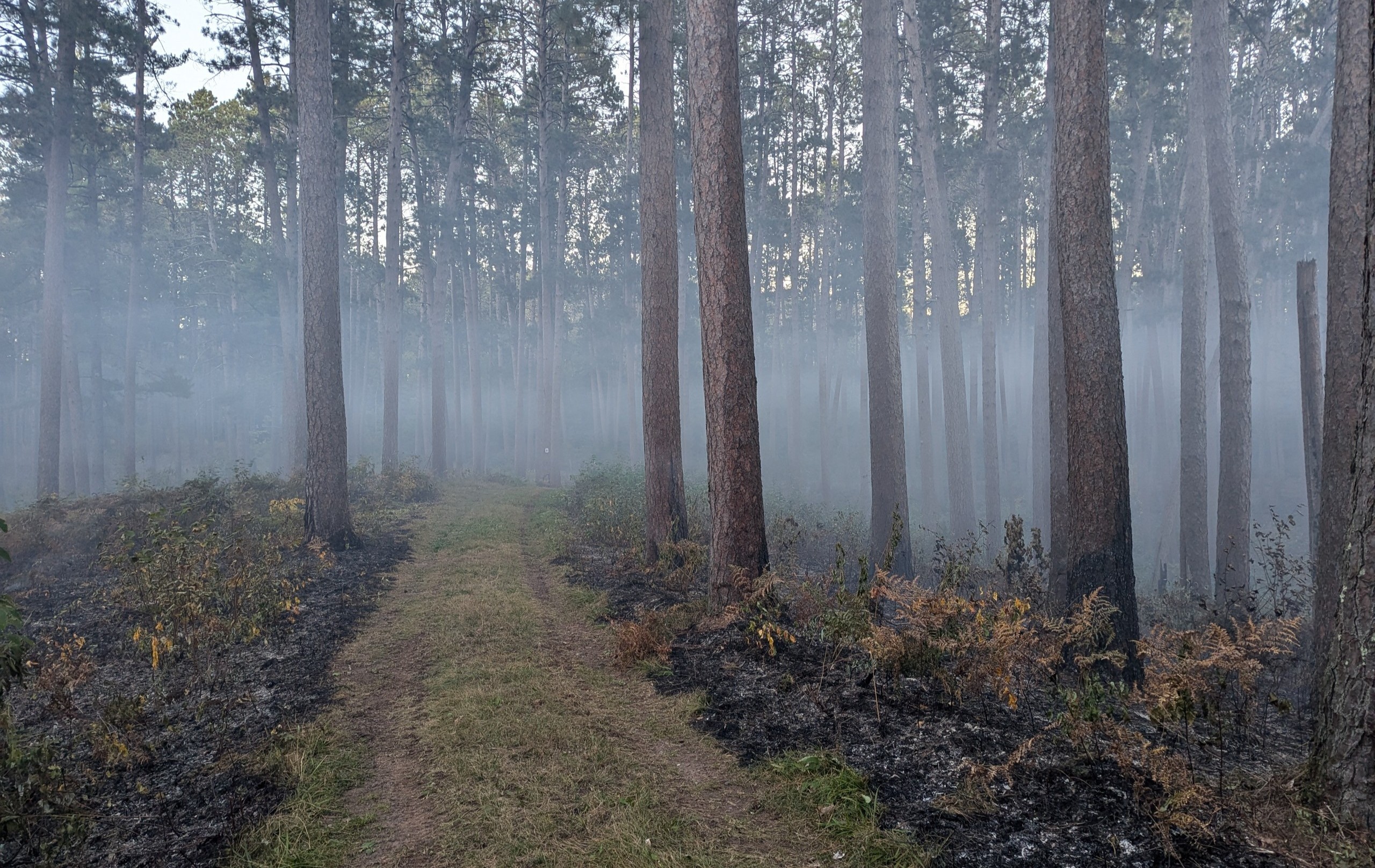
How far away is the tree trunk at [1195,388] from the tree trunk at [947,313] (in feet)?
16.0

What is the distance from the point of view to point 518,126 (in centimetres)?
2923

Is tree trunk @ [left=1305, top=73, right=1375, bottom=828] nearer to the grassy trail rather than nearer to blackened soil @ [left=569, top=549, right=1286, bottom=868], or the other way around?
blackened soil @ [left=569, top=549, right=1286, bottom=868]

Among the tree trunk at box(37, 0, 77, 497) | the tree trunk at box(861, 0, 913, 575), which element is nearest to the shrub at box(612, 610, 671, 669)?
the tree trunk at box(861, 0, 913, 575)

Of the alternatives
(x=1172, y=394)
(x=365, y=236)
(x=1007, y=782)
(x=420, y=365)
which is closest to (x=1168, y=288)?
(x=1172, y=394)

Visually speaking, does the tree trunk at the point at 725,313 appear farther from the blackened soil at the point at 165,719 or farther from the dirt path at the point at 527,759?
the blackened soil at the point at 165,719

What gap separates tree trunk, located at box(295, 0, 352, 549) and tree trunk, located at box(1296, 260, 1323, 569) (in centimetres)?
1502

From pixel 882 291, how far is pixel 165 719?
39.7 ft

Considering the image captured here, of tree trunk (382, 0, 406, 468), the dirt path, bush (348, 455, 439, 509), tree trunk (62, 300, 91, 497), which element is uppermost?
tree trunk (382, 0, 406, 468)

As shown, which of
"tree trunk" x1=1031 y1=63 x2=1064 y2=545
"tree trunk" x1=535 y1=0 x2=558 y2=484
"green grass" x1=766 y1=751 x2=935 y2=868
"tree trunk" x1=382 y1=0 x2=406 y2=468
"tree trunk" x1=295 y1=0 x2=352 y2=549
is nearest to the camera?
"green grass" x1=766 y1=751 x2=935 y2=868

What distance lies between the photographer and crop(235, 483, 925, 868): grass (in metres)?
3.58

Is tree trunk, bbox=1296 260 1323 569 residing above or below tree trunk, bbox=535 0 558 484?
below

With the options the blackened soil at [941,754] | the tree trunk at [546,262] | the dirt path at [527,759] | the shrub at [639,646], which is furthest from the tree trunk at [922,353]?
the blackened soil at [941,754]

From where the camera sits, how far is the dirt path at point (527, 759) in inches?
144

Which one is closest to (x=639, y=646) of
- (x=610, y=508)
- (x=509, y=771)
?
(x=509, y=771)
